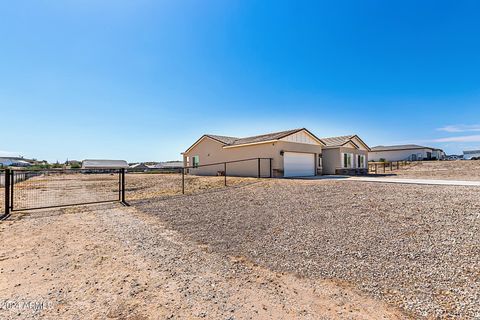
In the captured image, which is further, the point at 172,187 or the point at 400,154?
the point at 400,154

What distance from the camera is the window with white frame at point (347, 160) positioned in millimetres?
23266

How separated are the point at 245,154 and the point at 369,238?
1552 centimetres

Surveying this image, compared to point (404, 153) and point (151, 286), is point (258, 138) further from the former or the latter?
point (404, 153)

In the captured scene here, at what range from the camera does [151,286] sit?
10.7ft

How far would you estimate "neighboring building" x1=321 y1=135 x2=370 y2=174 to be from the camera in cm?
2272

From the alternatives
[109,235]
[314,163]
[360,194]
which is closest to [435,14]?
[360,194]

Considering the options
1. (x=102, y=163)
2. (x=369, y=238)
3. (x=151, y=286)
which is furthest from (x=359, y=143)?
(x=102, y=163)

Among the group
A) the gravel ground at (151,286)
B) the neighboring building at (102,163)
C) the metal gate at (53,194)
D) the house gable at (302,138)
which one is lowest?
the gravel ground at (151,286)

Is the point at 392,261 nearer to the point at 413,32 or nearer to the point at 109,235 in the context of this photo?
the point at 109,235

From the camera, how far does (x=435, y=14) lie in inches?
449

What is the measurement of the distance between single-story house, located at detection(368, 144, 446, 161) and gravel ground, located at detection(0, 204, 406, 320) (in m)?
59.2

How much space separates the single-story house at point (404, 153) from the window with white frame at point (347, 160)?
35.4 metres

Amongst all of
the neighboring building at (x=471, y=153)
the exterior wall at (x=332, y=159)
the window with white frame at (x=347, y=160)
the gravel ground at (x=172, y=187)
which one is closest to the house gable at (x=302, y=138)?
the exterior wall at (x=332, y=159)

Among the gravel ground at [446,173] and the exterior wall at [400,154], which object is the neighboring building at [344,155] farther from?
the exterior wall at [400,154]
